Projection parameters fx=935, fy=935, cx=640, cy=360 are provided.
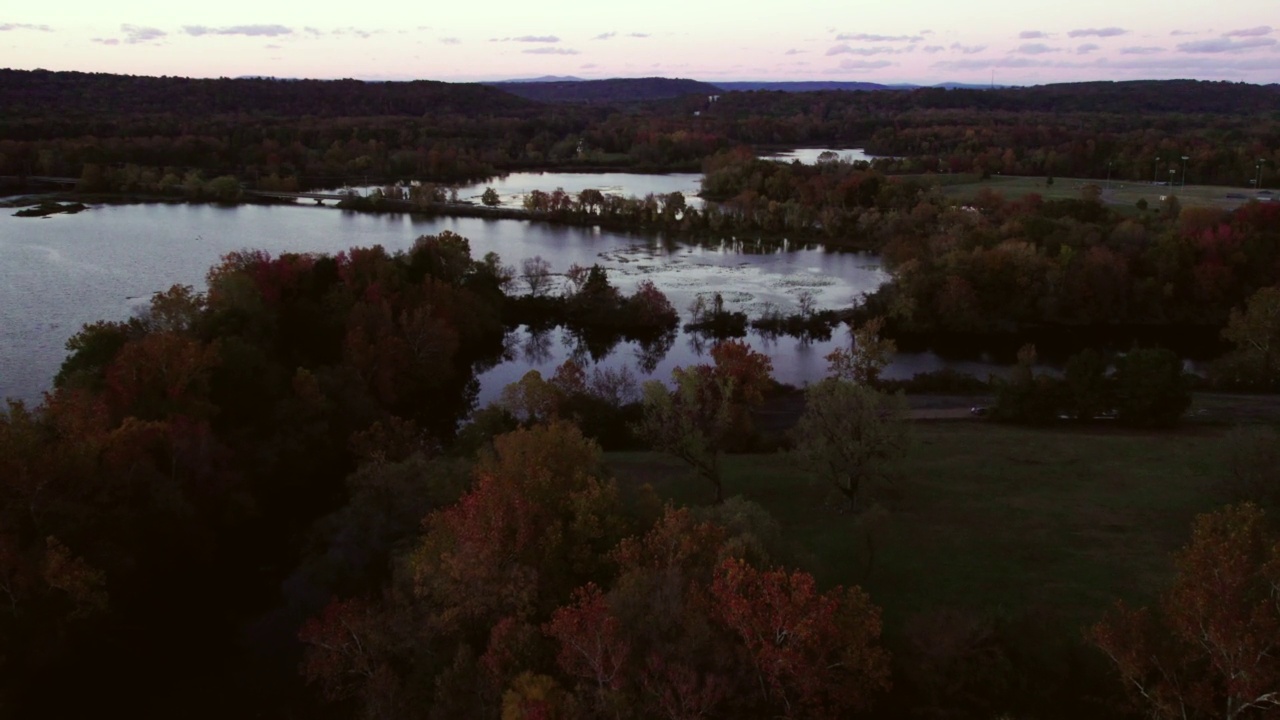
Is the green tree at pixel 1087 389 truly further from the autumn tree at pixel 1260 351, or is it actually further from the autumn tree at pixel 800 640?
the autumn tree at pixel 800 640

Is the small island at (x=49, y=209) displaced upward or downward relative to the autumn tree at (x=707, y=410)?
upward

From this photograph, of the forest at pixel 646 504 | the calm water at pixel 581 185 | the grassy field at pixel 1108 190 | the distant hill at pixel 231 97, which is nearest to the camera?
the forest at pixel 646 504

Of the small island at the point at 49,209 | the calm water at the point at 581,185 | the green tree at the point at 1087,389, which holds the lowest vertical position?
the green tree at the point at 1087,389

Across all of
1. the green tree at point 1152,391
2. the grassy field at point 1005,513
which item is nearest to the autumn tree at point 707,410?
the grassy field at point 1005,513

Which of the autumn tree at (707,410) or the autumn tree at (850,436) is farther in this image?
the autumn tree at (707,410)

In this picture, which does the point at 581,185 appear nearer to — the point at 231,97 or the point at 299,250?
the point at 299,250

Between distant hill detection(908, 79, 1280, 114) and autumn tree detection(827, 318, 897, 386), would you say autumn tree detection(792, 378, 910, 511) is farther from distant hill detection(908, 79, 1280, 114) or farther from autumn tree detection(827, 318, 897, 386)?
distant hill detection(908, 79, 1280, 114)

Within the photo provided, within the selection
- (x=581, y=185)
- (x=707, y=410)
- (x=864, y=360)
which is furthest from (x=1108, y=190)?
(x=707, y=410)

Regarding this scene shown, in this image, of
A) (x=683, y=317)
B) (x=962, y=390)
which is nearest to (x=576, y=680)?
(x=962, y=390)
